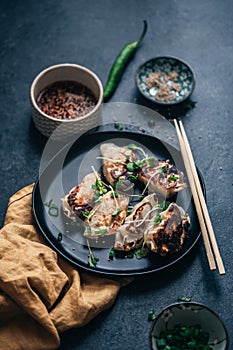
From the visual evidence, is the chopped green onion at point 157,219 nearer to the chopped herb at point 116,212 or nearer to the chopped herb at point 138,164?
the chopped herb at point 116,212

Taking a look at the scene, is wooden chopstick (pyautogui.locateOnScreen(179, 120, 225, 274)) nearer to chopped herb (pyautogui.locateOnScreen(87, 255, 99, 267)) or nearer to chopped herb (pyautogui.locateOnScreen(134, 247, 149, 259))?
chopped herb (pyautogui.locateOnScreen(134, 247, 149, 259))

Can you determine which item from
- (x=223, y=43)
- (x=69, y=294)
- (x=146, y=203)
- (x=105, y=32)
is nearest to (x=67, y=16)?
(x=105, y=32)

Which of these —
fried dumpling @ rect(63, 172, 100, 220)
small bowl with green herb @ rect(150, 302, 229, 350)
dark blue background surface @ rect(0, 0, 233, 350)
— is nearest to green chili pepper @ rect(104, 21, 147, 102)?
dark blue background surface @ rect(0, 0, 233, 350)

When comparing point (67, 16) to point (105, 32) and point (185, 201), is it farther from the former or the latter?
point (185, 201)

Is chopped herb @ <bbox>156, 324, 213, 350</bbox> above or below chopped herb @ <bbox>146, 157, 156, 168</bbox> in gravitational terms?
below

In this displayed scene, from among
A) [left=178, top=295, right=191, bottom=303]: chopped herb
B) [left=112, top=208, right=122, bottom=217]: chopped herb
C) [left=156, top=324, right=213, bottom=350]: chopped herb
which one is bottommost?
[left=178, top=295, right=191, bottom=303]: chopped herb

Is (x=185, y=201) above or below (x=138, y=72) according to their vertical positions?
below

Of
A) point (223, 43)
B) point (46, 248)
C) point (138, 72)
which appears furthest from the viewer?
point (223, 43)
